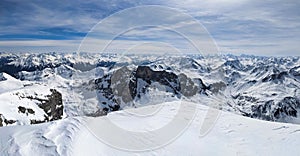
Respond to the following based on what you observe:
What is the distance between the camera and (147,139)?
13.5m

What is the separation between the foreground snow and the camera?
11.1 m

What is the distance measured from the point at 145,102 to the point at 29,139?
171 m

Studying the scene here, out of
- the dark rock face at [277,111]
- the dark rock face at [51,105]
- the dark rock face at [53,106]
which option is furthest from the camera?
the dark rock face at [277,111]

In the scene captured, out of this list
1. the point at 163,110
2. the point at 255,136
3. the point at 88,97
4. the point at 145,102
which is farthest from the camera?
the point at 88,97

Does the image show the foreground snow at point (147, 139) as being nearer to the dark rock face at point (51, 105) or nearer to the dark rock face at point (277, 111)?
the dark rock face at point (51, 105)

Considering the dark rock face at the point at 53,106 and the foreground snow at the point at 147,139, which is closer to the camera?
the foreground snow at the point at 147,139

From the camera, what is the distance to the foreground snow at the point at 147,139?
11133 millimetres

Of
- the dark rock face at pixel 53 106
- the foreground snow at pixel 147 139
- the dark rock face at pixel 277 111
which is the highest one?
the foreground snow at pixel 147 139

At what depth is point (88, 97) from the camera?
19375 centimetres

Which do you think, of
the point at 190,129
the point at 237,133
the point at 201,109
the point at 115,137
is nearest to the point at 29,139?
the point at 115,137

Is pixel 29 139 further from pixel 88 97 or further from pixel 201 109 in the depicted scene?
pixel 88 97

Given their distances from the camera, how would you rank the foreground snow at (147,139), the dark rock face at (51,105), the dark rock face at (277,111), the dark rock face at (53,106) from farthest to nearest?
the dark rock face at (277,111), the dark rock face at (53,106), the dark rock face at (51,105), the foreground snow at (147,139)

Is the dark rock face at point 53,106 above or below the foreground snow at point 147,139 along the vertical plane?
below

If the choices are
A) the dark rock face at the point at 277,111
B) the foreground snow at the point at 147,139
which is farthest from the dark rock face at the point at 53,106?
the dark rock face at the point at 277,111
